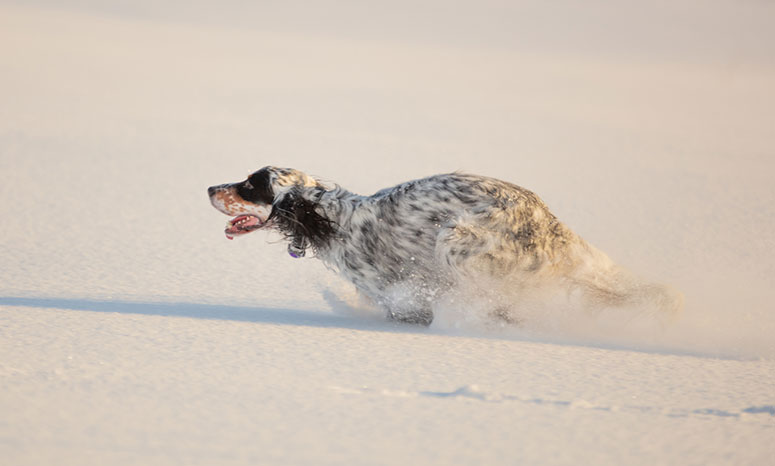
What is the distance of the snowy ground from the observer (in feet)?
12.3

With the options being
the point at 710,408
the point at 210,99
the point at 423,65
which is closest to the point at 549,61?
the point at 423,65

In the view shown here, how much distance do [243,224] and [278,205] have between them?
0.30m

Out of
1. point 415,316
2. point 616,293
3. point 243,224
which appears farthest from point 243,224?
point 616,293

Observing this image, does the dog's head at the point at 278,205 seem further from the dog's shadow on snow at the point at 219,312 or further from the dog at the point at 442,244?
the dog's shadow on snow at the point at 219,312

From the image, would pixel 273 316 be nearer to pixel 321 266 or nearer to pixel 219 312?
pixel 219 312

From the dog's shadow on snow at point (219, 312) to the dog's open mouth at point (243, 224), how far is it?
484 millimetres

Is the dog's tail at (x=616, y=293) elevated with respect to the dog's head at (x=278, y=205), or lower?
lower

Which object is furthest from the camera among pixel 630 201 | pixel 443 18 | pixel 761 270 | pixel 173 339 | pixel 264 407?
pixel 443 18

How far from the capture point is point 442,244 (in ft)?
18.3

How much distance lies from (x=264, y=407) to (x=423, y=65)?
14375 millimetres

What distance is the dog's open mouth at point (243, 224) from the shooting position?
20.1ft

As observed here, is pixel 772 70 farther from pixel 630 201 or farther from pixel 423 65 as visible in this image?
pixel 630 201

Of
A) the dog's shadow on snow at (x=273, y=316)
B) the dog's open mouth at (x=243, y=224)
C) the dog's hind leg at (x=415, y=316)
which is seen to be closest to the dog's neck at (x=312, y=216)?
the dog's open mouth at (x=243, y=224)

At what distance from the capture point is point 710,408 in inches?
162
